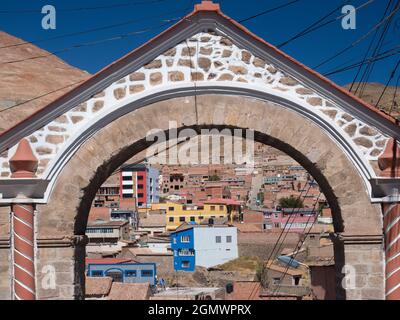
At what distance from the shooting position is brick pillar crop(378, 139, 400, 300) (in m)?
5.85

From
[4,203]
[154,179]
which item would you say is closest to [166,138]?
[4,203]

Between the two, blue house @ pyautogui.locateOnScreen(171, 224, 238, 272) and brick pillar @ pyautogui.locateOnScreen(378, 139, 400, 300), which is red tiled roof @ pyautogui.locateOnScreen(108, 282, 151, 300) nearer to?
blue house @ pyautogui.locateOnScreen(171, 224, 238, 272)

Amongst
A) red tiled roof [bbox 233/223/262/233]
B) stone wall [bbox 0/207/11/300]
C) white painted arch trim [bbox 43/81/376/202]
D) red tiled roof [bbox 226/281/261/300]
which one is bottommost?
red tiled roof [bbox 226/281/261/300]

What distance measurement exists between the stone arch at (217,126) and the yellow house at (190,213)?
4917 centimetres

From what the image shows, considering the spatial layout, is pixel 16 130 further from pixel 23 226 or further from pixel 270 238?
pixel 270 238

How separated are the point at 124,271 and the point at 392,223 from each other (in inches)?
1239

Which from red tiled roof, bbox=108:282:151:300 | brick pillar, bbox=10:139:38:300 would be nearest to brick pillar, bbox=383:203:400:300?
brick pillar, bbox=10:139:38:300

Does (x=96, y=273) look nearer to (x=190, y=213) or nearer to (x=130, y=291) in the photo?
(x=130, y=291)

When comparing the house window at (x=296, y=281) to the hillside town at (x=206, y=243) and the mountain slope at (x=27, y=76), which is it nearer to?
the hillside town at (x=206, y=243)

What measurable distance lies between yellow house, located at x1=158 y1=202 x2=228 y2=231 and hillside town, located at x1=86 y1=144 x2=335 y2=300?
8cm

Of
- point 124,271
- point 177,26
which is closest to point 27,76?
point 124,271

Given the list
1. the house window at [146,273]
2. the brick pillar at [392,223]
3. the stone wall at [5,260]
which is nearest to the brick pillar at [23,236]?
the stone wall at [5,260]

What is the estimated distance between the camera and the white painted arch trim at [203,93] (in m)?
6.14

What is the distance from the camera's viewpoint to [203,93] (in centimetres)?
633
